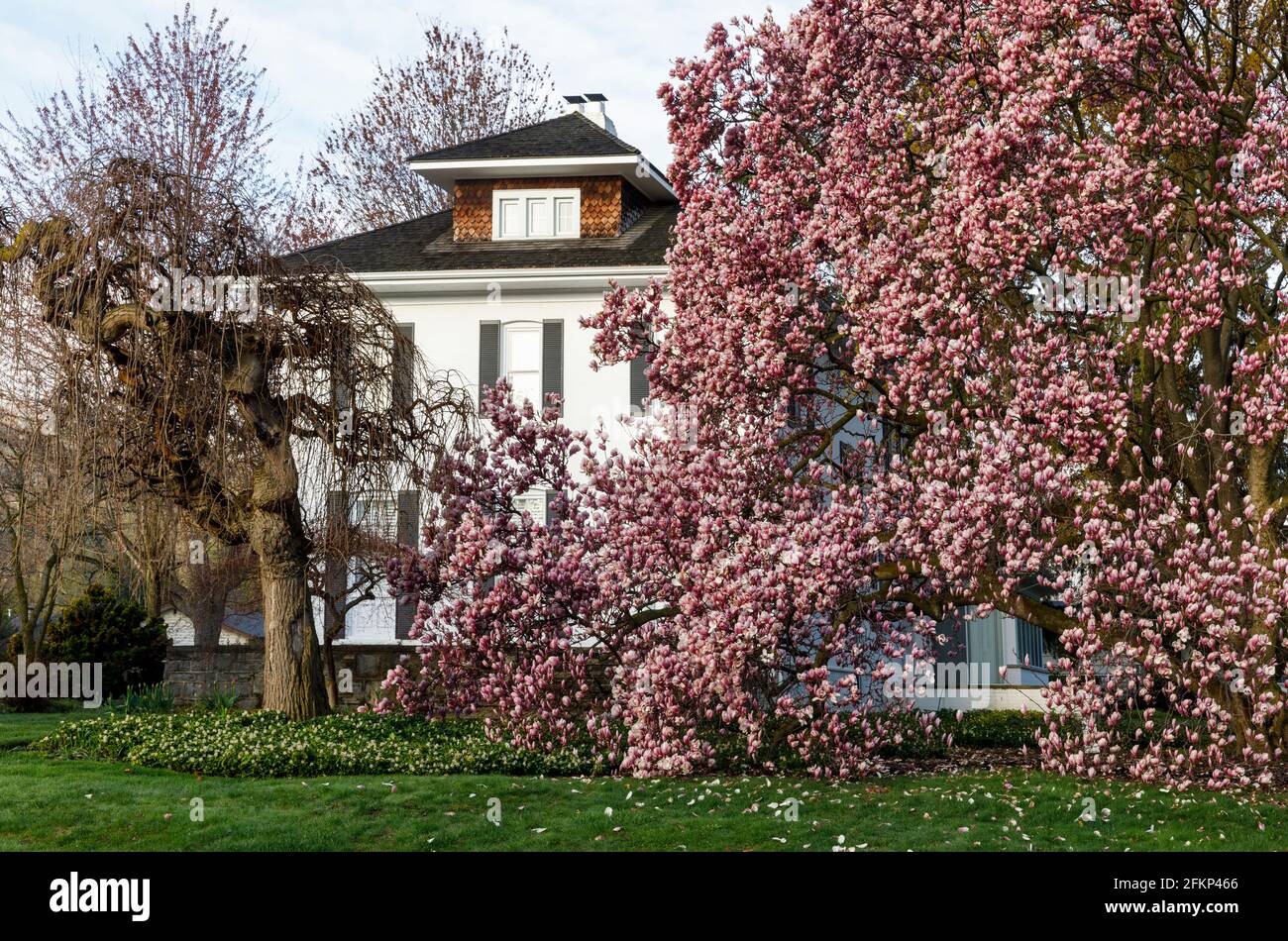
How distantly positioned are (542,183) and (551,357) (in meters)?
4.49

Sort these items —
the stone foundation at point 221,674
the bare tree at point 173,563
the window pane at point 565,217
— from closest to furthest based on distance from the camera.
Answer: the bare tree at point 173,563 → the stone foundation at point 221,674 → the window pane at point 565,217

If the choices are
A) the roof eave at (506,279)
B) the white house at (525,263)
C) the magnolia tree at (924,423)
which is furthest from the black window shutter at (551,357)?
the magnolia tree at (924,423)

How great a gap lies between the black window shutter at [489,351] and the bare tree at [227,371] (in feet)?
29.5

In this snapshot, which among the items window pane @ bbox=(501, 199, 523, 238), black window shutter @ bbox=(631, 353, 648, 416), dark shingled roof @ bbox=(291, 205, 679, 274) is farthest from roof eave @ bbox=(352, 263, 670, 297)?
window pane @ bbox=(501, 199, 523, 238)

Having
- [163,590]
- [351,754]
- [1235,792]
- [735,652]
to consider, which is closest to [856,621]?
[735,652]

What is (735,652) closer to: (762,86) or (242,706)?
(762,86)

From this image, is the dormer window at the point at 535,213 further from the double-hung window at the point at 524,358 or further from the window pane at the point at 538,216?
the double-hung window at the point at 524,358

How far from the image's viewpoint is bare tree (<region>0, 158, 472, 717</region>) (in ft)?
48.1

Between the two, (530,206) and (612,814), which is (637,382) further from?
(612,814)

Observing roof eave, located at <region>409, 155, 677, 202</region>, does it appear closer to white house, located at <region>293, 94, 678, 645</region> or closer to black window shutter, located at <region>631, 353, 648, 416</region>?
white house, located at <region>293, 94, 678, 645</region>

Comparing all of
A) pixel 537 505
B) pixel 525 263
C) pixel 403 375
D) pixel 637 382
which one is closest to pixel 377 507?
pixel 403 375

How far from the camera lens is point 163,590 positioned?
3281 centimetres

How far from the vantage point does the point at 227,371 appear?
1561cm

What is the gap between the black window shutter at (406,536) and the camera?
57.7 ft
